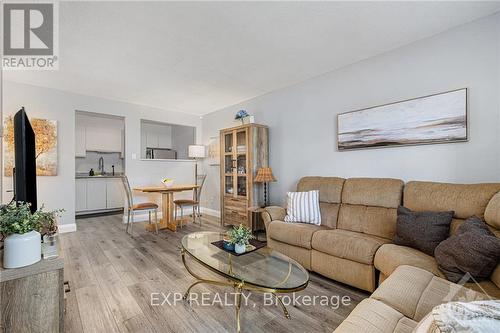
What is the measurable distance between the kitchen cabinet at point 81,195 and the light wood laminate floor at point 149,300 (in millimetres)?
2246

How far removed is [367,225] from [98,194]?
5.66 meters

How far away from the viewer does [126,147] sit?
4.51 metres

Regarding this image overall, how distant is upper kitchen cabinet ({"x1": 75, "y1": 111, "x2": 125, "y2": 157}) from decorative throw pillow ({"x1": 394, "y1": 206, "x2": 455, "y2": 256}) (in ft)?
18.5

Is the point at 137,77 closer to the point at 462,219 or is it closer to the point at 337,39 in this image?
the point at 337,39

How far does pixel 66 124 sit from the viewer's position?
3.88 metres

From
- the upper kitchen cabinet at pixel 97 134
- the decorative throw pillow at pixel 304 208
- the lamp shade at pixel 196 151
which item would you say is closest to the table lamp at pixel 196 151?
the lamp shade at pixel 196 151

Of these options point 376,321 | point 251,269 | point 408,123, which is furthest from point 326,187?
point 376,321

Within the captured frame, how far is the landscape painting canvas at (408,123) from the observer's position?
2.17 m

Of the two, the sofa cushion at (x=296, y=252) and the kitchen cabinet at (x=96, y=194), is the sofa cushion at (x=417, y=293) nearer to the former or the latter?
the sofa cushion at (x=296, y=252)

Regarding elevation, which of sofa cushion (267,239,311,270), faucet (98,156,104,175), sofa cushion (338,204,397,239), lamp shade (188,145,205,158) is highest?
lamp shade (188,145,205,158)

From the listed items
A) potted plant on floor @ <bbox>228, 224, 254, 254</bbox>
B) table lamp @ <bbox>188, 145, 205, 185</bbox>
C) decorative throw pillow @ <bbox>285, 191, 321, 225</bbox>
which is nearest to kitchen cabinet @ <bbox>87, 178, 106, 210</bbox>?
table lamp @ <bbox>188, 145, 205, 185</bbox>

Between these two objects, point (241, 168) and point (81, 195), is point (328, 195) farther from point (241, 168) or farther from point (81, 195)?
point (81, 195)

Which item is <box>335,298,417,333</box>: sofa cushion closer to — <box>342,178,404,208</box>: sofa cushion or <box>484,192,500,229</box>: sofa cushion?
<box>484,192,500,229</box>: sofa cushion

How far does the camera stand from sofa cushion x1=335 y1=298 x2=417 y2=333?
99 cm
